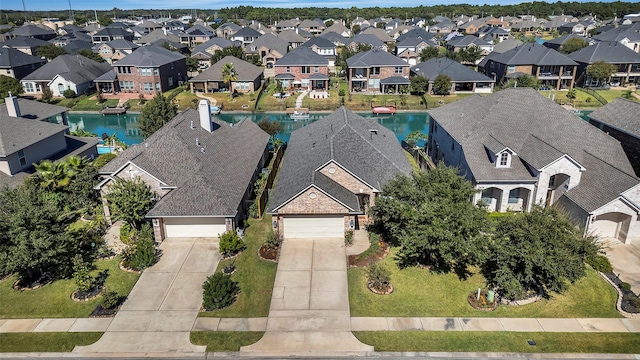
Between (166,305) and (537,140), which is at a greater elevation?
(537,140)

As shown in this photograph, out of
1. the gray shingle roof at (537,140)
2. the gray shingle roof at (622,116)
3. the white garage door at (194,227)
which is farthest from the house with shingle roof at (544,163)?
the white garage door at (194,227)

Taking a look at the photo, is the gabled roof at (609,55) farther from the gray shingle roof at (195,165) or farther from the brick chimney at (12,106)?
the brick chimney at (12,106)

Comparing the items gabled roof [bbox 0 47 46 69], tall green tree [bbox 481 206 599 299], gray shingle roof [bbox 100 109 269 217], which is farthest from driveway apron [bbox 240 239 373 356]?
gabled roof [bbox 0 47 46 69]

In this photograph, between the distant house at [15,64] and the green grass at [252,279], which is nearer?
the green grass at [252,279]

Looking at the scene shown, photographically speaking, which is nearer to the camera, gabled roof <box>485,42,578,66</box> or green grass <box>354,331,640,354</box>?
green grass <box>354,331,640,354</box>

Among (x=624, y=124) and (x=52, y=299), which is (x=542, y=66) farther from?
(x=52, y=299)

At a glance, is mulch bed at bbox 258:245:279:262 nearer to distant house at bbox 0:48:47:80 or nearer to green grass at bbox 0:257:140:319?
green grass at bbox 0:257:140:319

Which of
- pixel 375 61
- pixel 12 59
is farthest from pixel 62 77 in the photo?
pixel 375 61
